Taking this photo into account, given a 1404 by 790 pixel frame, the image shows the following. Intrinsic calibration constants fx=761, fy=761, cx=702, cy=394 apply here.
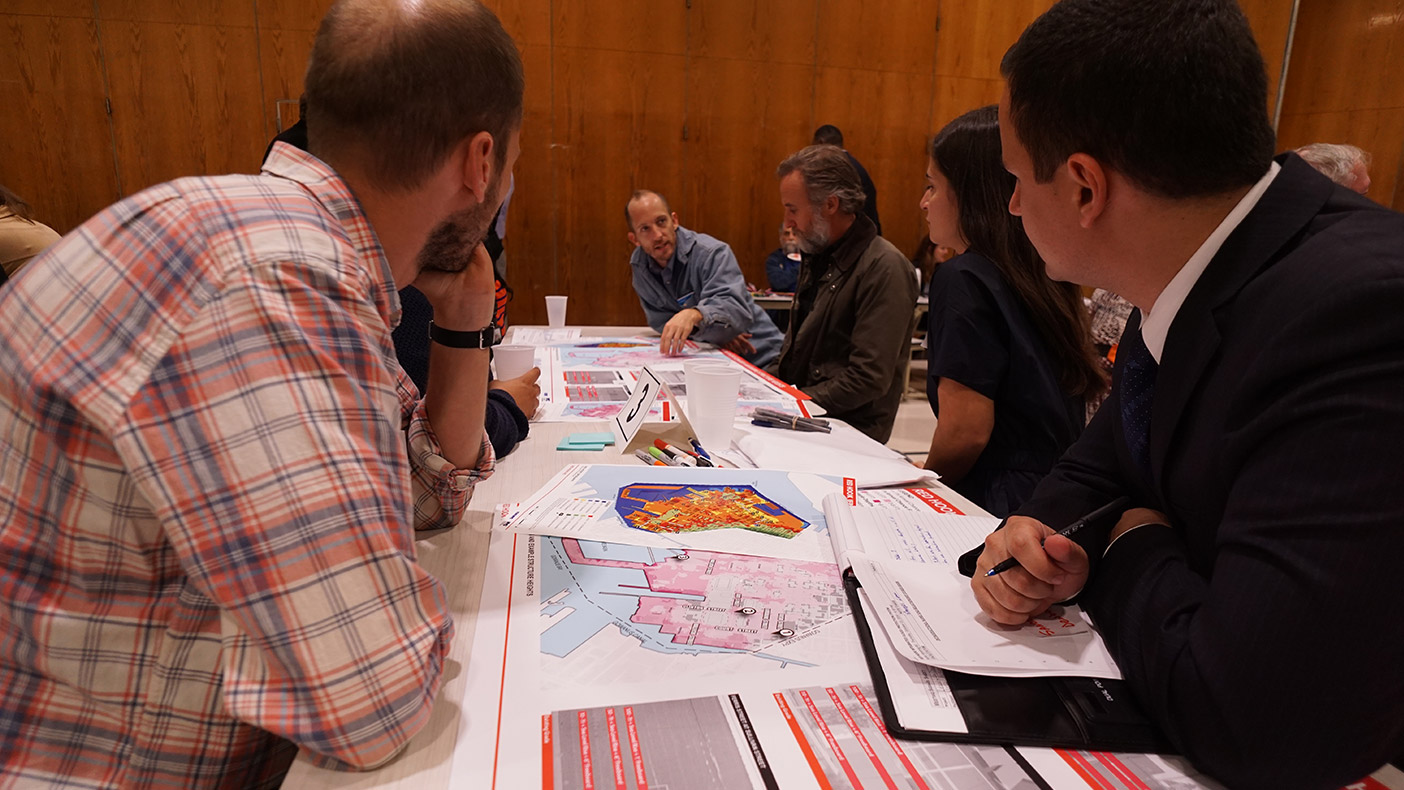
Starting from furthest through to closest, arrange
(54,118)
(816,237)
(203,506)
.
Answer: (54,118) → (816,237) → (203,506)

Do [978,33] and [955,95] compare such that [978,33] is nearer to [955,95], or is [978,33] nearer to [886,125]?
[955,95]

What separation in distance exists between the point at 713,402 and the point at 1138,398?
75 cm

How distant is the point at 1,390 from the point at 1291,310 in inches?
41.9

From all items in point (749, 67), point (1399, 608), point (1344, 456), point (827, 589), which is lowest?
point (827, 589)

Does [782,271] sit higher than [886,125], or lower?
lower

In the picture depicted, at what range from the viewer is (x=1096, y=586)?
0.80 metres

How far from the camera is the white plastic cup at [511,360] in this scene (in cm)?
187

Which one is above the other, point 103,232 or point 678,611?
point 103,232

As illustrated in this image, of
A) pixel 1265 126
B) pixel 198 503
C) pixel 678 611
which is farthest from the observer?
pixel 678 611

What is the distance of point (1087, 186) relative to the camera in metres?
0.78

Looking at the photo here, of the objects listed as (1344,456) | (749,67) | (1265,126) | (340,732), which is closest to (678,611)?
(340,732)

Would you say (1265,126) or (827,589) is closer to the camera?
(1265,126)

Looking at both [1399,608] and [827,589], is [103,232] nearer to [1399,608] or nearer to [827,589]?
[827,589]

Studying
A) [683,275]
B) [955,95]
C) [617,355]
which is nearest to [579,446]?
[617,355]
